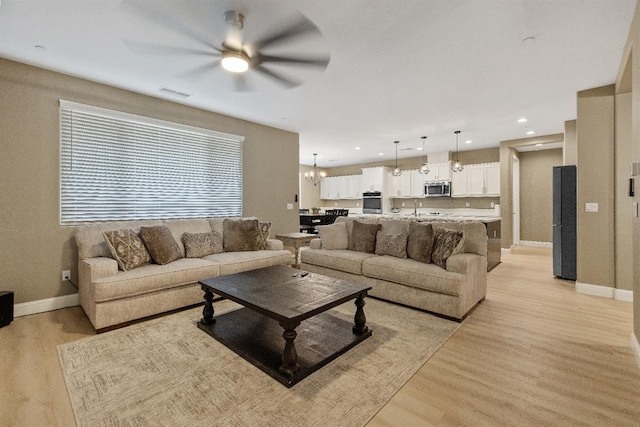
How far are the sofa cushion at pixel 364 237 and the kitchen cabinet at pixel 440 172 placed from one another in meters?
4.79

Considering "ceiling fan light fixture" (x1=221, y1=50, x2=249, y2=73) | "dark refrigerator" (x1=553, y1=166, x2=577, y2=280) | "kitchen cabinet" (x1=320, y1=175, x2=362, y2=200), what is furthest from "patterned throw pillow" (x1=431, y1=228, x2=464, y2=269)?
"kitchen cabinet" (x1=320, y1=175, x2=362, y2=200)

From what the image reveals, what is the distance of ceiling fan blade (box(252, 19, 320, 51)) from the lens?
2348 millimetres

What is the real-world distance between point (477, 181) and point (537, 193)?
1.76 meters

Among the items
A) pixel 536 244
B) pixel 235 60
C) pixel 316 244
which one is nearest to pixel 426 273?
pixel 316 244

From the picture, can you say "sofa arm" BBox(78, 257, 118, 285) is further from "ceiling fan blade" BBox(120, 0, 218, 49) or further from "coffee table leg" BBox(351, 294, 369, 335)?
"coffee table leg" BBox(351, 294, 369, 335)

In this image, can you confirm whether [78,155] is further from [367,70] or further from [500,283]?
[500,283]

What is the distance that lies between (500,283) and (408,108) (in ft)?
10.0

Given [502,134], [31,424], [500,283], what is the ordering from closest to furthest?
[31,424]
[500,283]
[502,134]

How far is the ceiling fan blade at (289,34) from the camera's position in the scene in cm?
235

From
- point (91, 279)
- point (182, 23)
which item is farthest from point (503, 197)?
point (91, 279)

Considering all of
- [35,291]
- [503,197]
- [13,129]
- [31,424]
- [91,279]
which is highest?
[13,129]

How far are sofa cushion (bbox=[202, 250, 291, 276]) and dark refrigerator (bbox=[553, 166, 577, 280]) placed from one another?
169 inches

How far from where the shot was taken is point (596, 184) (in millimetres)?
3816

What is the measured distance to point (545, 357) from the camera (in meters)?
2.27
